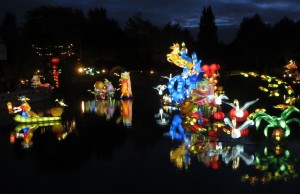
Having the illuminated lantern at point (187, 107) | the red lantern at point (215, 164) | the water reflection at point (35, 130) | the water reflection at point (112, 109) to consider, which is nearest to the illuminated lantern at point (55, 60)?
the water reflection at point (112, 109)

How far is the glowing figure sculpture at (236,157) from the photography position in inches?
504

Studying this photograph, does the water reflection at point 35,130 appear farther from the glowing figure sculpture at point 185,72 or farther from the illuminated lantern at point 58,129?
the glowing figure sculpture at point 185,72

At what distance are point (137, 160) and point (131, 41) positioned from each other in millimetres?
53437

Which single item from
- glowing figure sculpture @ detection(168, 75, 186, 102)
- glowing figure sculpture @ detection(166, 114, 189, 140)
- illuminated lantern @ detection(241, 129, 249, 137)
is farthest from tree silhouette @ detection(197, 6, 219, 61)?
illuminated lantern @ detection(241, 129, 249, 137)

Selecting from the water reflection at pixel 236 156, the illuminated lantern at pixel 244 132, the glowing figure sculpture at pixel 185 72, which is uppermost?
the glowing figure sculpture at pixel 185 72

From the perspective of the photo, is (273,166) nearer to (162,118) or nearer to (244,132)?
(244,132)

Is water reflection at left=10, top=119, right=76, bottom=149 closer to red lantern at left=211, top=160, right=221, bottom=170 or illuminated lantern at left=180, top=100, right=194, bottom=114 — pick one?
illuminated lantern at left=180, top=100, right=194, bottom=114

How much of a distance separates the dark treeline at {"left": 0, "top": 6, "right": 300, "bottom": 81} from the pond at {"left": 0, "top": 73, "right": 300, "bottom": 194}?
21818 millimetres

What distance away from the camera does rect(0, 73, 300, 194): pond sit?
10820 mm

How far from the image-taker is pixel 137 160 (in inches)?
533

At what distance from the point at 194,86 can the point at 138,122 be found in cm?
713

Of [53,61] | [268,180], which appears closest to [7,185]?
[268,180]

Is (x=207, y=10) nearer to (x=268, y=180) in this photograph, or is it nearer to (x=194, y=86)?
(x=194, y=86)

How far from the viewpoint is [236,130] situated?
1608 centimetres
